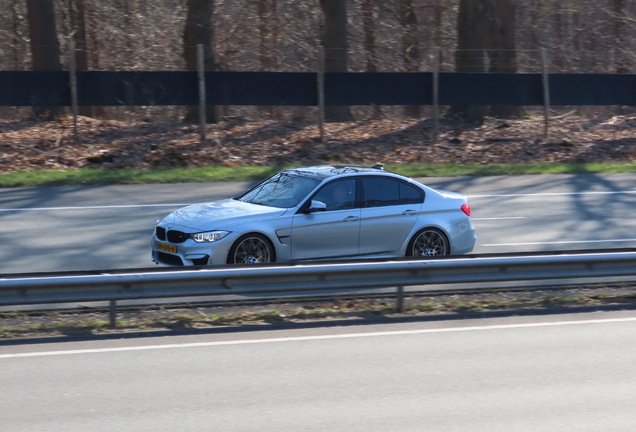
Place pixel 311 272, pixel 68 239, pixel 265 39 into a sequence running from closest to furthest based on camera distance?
pixel 311 272 → pixel 68 239 → pixel 265 39

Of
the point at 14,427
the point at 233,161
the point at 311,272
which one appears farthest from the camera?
the point at 233,161

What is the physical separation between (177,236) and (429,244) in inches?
140

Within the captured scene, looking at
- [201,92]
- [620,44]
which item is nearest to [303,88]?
[201,92]

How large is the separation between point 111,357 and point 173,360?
58cm

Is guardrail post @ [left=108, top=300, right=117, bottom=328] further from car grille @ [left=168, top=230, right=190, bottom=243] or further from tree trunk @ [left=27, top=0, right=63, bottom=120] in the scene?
tree trunk @ [left=27, top=0, right=63, bottom=120]

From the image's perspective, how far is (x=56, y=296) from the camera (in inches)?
329

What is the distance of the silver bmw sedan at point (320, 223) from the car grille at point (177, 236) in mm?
13

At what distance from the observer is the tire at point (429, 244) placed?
11586 millimetres

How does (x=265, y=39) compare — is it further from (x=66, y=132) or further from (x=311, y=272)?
(x=311, y=272)

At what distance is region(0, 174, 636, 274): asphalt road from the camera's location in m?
12.5

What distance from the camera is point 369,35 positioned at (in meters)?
38.8

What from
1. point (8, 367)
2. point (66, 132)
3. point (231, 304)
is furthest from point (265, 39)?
point (8, 367)

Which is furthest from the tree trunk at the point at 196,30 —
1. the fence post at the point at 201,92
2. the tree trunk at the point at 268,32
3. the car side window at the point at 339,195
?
the car side window at the point at 339,195

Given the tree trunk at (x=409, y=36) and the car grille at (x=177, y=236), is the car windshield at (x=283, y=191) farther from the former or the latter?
the tree trunk at (x=409, y=36)
